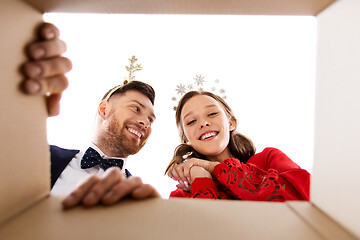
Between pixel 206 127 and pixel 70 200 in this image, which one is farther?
pixel 206 127

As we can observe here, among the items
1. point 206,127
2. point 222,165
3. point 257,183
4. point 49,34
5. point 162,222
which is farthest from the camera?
point 206,127

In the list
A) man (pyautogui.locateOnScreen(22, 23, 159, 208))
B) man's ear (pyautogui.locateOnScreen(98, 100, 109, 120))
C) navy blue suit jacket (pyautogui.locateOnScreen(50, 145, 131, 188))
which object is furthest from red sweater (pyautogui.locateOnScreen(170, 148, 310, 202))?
man's ear (pyautogui.locateOnScreen(98, 100, 109, 120))

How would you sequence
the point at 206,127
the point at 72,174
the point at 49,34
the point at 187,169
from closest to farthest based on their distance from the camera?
the point at 49,34 → the point at 187,169 → the point at 206,127 → the point at 72,174

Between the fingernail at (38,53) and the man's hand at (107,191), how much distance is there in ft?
0.72

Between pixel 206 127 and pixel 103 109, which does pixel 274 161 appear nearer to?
pixel 206 127

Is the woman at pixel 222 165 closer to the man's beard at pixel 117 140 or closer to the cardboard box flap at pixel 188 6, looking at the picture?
the man's beard at pixel 117 140

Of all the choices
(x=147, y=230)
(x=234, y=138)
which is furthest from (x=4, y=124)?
(x=234, y=138)

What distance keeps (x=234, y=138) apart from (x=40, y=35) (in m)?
1.54

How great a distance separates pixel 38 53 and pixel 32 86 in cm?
6

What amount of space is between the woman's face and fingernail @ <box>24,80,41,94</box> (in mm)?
1237

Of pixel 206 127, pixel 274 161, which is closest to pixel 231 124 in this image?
pixel 206 127

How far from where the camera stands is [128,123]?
6.66 feet

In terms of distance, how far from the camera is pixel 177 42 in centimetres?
344

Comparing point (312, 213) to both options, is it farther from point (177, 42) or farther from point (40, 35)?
point (177, 42)
